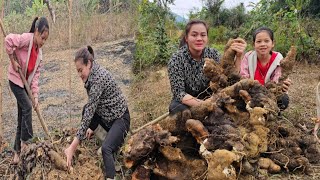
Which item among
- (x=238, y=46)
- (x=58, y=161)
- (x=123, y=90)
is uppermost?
(x=238, y=46)

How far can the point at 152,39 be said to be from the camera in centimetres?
774

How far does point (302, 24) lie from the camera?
752 centimetres

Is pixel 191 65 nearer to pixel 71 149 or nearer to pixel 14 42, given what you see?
pixel 71 149

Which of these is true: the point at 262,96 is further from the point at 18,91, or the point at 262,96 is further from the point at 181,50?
the point at 18,91

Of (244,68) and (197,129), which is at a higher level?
(244,68)

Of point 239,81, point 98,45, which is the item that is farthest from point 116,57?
point 239,81

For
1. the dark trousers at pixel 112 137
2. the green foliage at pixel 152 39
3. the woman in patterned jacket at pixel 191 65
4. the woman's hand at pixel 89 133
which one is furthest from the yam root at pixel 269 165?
the green foliage at pixel 152 39

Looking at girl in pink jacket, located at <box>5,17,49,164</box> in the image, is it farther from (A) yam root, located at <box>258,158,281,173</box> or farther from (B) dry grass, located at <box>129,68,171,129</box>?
(A) yam root, located at <box>258,158,281,173</box>

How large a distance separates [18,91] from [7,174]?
0.74 meters

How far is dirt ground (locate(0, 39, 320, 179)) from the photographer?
3541 mm

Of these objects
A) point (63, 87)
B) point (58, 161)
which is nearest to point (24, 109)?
point (58, 161)

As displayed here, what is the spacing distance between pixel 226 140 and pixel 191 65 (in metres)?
0.82

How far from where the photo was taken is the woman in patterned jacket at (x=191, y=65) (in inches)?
114

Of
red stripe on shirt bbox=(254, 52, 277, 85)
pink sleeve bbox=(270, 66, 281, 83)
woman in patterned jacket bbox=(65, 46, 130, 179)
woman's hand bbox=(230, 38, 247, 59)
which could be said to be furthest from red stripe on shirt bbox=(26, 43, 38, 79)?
pink sleeve bbox=(270, 66, 281, 83)
